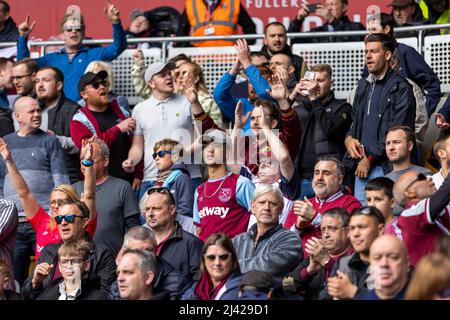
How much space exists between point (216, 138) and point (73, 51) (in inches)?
136

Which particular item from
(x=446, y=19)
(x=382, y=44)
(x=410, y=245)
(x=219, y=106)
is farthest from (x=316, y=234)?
(x=446, y=19)

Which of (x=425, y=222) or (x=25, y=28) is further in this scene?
(x=25, y=28)

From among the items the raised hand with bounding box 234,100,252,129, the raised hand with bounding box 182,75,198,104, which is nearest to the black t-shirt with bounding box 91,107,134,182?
the raised hand with bounding box 182,75,198,104

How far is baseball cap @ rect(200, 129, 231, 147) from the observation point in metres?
13.2

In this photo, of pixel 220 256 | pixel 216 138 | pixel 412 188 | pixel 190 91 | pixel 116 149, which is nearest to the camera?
pixel 220 256

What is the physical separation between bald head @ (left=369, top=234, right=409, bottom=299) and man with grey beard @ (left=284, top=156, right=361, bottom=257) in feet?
6.86

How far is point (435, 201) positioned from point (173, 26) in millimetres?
7446

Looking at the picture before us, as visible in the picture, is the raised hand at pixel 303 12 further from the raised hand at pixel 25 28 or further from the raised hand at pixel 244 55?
the raised hand at pixel 25 28

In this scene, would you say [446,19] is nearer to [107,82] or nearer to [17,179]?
[107,82]

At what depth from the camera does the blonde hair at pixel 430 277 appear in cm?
834

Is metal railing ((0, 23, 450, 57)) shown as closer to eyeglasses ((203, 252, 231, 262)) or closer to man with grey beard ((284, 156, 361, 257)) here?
man with grey beard ((284, 156, 361, 257))

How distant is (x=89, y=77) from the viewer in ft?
48.1

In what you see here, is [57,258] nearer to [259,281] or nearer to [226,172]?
[226,172]

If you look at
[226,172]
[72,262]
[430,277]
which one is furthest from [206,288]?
[430,277]
